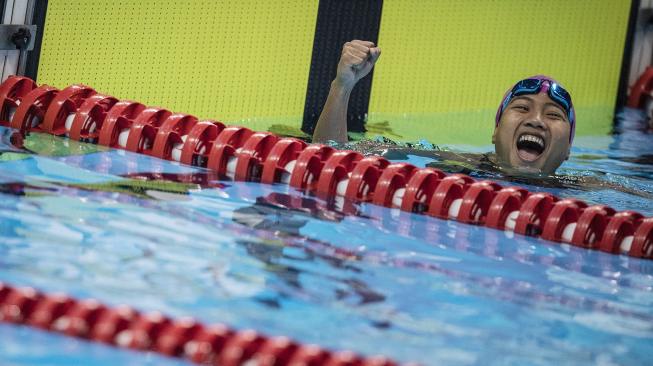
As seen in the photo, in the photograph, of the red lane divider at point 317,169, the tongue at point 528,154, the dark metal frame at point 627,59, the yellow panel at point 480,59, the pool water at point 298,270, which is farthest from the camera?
the dark metal frame at point 627,59

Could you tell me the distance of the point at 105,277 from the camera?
10.0 feet

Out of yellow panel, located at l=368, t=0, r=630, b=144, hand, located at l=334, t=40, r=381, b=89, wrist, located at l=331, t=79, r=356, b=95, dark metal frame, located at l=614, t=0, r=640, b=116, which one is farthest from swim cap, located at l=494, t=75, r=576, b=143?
dark metal frame, located at l=614, t=0, r=640, b=116

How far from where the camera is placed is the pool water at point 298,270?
2904mm

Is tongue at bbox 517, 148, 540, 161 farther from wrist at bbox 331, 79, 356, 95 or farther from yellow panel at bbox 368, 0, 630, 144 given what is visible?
yellow panel at bbox 368, 0, 630, 144

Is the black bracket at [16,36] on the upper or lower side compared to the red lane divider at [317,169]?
upper

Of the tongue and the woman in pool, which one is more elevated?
the woman in pool

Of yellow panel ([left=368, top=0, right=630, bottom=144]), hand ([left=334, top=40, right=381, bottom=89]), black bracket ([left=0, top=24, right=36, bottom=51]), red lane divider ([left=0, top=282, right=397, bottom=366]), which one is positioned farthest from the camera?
yellow panel ([left=368, top=0, right=630, bottom=144])

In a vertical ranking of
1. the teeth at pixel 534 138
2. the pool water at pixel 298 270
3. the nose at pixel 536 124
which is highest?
the nose at pixel 536 124

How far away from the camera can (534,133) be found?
6.23m

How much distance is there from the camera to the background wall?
653cm

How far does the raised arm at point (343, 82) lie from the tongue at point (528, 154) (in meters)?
1.05

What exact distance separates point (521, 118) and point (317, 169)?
1698mm

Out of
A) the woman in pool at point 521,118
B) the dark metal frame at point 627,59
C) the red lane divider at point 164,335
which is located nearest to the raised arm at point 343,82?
the woman in pool at point 521,118

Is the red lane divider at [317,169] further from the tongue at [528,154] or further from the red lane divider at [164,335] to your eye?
the red lane divider at [164,335]
